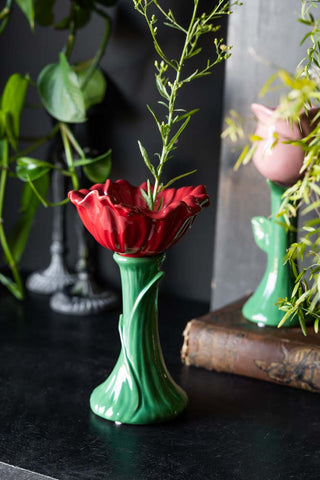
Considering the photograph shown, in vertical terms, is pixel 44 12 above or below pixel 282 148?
above

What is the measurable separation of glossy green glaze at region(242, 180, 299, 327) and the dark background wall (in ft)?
1.13

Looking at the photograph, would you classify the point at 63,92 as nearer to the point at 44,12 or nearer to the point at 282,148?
the point at 44,12

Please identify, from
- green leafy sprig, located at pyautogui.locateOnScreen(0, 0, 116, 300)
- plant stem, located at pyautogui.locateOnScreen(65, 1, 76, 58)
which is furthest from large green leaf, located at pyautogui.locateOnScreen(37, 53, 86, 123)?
plant stem, located at pyautogui.locateOnScreen(65, 1, 76, 58)

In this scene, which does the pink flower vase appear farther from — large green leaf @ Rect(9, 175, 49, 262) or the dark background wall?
large green leaf @ Rect(9, 175, 49, 262)

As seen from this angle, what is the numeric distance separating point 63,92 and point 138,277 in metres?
0.49

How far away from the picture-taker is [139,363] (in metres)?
0.81

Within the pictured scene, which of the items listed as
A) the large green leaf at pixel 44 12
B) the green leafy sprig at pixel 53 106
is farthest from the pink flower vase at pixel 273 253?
the large green leaf at pixel 44 12

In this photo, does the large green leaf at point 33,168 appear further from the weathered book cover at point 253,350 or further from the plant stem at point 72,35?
the weathered book cover at point 253,350

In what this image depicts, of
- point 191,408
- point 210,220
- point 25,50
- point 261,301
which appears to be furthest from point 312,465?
point 25,50

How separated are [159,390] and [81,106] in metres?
0.53

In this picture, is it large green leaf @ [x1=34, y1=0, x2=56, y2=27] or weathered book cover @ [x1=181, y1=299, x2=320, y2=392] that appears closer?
weathered book cover @ [x1=181, y1=299, x2=320, y2=392]

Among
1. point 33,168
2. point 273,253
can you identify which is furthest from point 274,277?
point 33,168

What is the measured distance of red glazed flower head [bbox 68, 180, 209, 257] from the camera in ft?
2.41

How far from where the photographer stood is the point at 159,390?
0.83 meters
